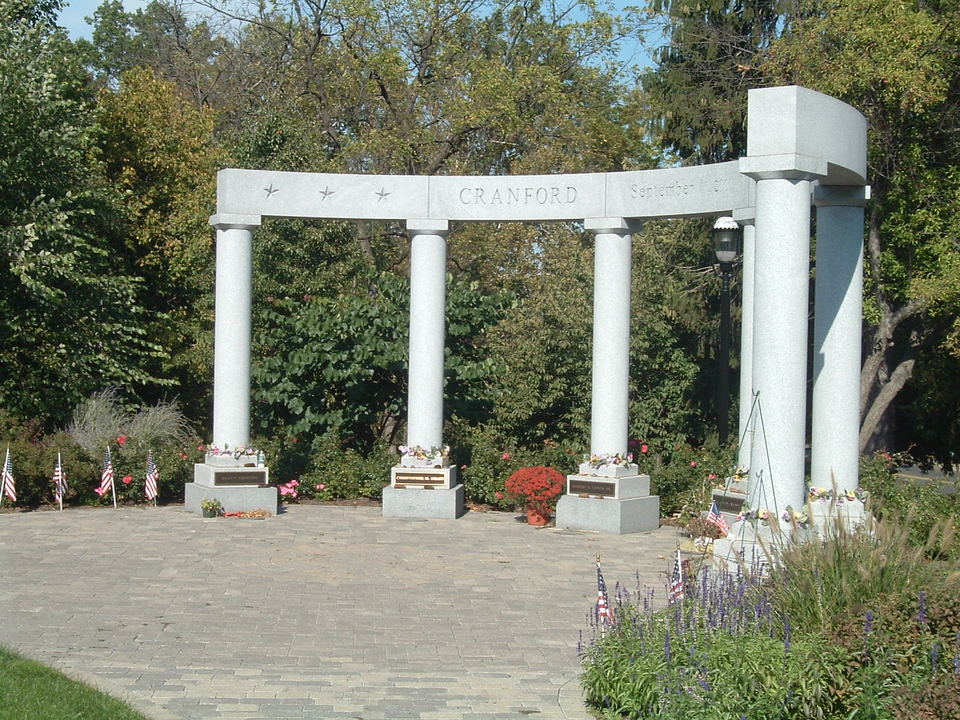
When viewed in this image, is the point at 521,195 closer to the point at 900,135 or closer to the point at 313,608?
the point at 313,608

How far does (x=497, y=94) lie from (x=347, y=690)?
2329 centimetres

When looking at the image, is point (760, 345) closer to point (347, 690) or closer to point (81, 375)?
point (347, 690)

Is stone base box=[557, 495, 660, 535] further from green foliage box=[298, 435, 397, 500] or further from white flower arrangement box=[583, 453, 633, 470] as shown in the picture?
green foliage box=[298, 435, 397, 500]

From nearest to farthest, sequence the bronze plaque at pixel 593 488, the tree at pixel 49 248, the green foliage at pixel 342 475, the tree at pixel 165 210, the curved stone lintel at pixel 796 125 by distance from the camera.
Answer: the curved stone lintel at pixel 796 125 < the bronze plaque at pixel 593 488 < the green foliage at pixel 342 475 < the tree at pixel 49 248 < the tree at pixel 165 210

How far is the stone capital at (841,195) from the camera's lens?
1380 centimetres

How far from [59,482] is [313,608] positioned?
8.52 metres

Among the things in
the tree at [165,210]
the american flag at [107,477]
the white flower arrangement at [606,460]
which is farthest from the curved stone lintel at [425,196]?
the tree at [165,210]

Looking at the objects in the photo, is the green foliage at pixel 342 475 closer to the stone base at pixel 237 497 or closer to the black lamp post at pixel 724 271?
the stone base at pixel 237 497

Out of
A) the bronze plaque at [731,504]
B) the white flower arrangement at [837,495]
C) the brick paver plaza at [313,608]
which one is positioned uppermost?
the white flower arrangement at [837,495]

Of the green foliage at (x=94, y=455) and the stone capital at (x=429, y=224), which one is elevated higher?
the stone capital at (x=429, y=224)

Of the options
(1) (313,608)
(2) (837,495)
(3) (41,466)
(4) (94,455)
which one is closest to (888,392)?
(2) (837,495)

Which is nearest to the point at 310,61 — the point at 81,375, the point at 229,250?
the point at 81,375

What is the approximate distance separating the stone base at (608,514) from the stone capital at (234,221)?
21.9ft

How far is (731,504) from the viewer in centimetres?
1411
